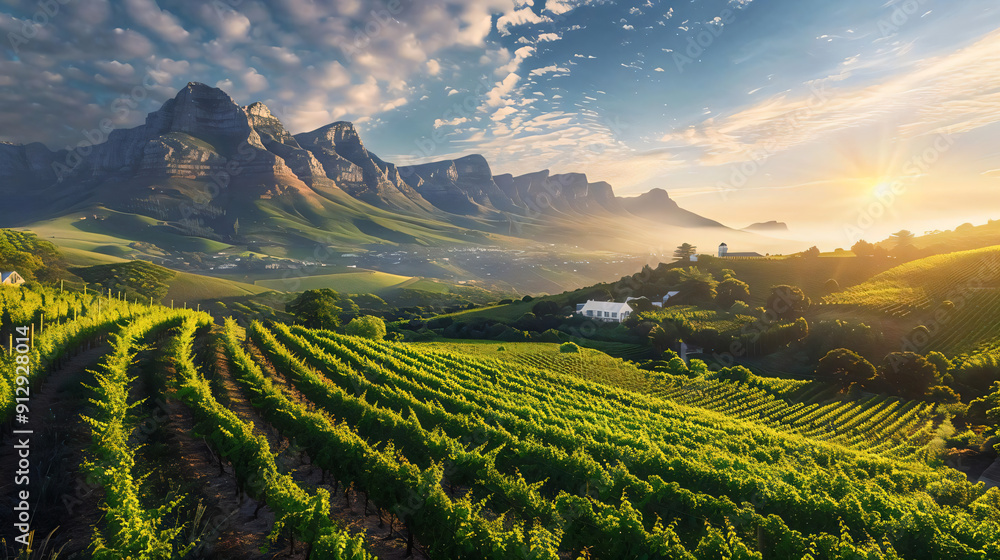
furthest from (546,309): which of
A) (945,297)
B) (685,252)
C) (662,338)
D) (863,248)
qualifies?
(863,248)

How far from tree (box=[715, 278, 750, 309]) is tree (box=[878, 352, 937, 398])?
49.5 m

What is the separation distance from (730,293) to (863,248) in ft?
196

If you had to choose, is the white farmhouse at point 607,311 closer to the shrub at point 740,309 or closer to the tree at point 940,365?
the shrub at point 740,309

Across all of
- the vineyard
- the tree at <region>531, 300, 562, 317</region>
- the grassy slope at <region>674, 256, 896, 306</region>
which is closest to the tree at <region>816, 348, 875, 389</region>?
the vineyard

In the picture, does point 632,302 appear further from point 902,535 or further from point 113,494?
point 113,494

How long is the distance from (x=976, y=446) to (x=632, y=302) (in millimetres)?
74058

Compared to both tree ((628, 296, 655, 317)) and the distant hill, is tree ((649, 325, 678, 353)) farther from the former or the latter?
the distant hill

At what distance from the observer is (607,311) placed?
316 feet

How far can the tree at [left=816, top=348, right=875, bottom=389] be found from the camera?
5234 centimetres

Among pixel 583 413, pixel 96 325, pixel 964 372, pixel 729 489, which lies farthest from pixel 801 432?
pixel 96 325

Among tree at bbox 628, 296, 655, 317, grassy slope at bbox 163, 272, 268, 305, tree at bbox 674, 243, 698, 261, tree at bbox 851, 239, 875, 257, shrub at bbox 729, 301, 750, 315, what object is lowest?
grassy slope at bbox 163, 272, 268, 305

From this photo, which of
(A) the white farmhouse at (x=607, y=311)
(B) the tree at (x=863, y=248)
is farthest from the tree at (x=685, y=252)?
(A) the white farmhouse at (x=607, y=311)

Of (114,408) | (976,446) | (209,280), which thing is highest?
(114,408)

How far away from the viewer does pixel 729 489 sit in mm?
17531
